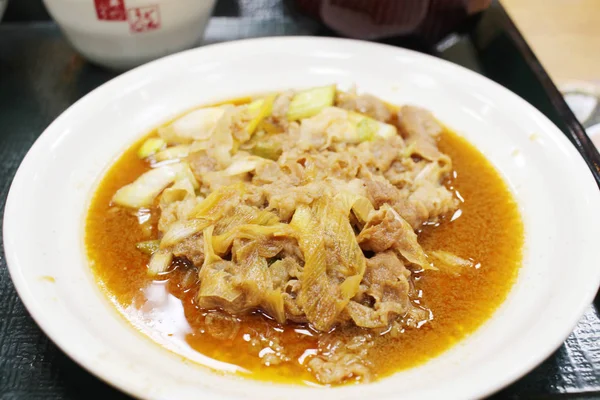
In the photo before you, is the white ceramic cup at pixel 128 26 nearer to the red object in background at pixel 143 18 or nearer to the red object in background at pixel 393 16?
the red object in background at pixel 143 18

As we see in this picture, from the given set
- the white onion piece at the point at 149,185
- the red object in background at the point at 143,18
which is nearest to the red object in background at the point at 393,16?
the red object in background at the point at 143,18

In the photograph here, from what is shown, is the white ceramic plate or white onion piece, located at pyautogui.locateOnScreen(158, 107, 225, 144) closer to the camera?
the white ceramic plate

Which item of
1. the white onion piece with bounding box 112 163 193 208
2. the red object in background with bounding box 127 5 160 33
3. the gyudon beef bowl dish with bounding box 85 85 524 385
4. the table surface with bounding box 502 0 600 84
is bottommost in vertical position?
the table surface with bounding box 502 0 600 84

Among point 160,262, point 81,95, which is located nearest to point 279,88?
point 81,95

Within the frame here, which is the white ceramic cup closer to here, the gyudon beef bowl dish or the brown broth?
the gyudon beef bowl dish

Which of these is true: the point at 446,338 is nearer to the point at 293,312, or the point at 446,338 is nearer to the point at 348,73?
the point at 293,312

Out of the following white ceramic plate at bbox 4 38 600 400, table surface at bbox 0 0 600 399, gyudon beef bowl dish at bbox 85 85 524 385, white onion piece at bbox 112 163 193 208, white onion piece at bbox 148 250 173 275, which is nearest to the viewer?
white ceramic plate at bbox 4 38 600 400

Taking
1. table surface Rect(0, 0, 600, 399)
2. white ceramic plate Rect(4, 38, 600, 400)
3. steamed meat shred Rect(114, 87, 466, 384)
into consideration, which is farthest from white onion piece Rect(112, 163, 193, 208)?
table surface Rect(0, 0, 600, 399)
